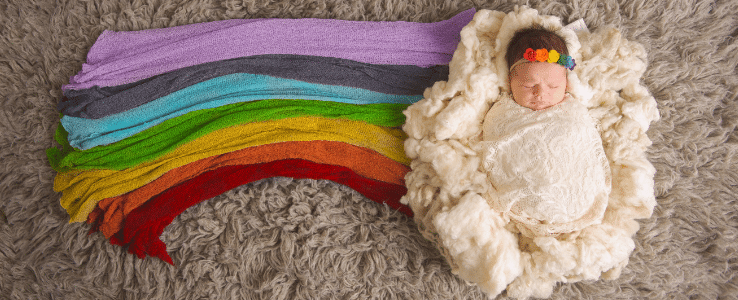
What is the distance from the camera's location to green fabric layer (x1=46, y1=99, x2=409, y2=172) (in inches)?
41.3

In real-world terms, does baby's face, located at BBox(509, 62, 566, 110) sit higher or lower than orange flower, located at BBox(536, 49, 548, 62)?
lower

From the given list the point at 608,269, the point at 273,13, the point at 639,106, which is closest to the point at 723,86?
the point at 639,106

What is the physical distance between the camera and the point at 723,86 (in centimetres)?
114

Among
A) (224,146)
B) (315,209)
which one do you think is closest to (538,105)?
(315,209)

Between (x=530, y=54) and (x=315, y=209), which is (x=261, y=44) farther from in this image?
(x=530, y=54)

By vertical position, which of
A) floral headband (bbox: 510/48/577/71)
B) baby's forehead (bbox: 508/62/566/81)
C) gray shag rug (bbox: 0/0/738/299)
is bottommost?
gray shag rug (bbox: 0/0/738/299)

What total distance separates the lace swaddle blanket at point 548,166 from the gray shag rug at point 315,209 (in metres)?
0.27

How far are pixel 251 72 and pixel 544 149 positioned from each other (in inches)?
28.8

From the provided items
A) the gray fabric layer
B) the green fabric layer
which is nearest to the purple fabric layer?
the gray fabric layer

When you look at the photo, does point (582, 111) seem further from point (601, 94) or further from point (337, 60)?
point (337, 60)

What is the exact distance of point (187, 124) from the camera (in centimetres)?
→ 106

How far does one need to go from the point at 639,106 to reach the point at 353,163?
703mm

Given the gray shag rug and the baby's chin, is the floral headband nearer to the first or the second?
the baby's chin

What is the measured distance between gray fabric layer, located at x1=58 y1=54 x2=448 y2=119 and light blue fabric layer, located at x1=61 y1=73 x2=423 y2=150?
0.04ft
